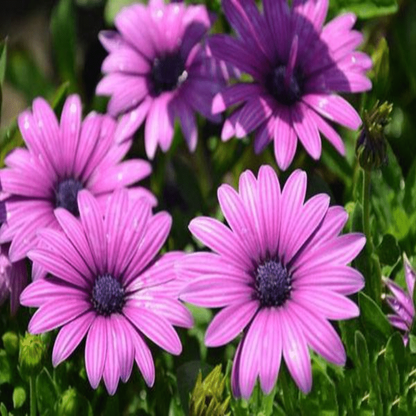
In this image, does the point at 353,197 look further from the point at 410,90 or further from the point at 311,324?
the point at 410,90

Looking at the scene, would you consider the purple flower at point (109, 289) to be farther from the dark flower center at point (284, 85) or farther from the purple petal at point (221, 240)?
the dark flower center at point (284, 85)

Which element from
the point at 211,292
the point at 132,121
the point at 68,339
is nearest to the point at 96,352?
the point at 68,339

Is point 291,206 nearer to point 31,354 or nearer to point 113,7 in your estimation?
point 31,354

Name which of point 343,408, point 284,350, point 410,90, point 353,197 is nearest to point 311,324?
point 284,350

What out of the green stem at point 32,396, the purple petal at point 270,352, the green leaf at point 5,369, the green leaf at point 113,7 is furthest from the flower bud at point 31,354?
the green leaf at point 113,7

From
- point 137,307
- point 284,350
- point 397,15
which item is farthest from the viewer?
point 397,15

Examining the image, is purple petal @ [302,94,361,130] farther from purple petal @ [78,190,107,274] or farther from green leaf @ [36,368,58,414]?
A: green leaf @ [36,368,58,414]

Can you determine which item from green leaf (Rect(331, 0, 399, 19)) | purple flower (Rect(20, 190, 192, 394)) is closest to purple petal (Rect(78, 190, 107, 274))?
purple flower (Rect(20, 190, 192, 394))
